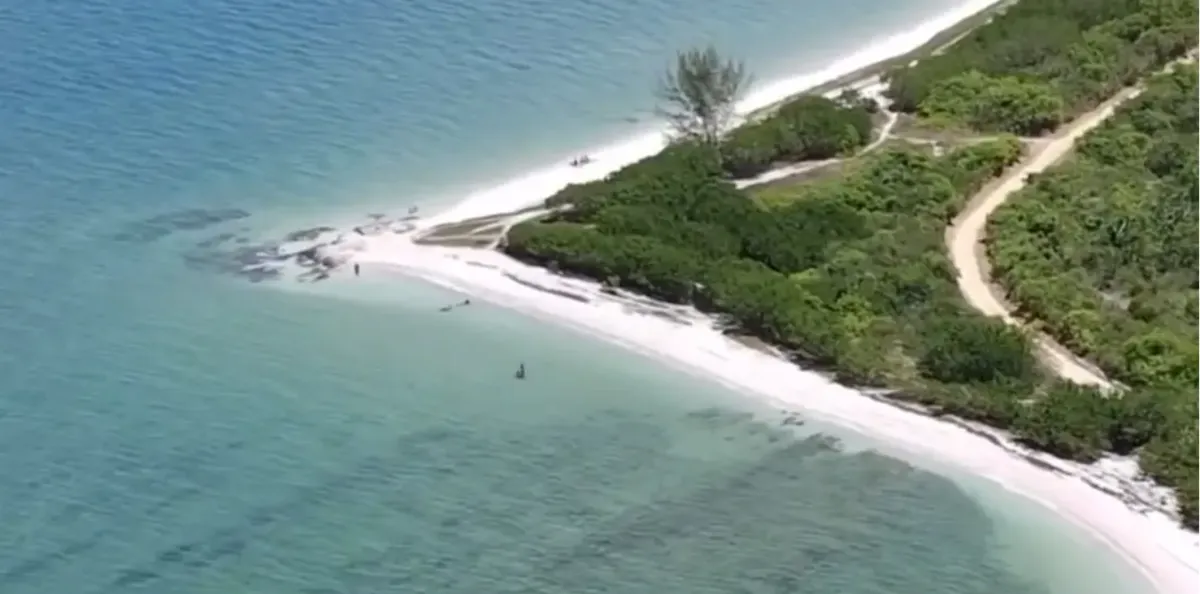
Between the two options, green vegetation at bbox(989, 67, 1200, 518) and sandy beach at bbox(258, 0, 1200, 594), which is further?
green vegetation at bbox(989, 67, 1200, 518)

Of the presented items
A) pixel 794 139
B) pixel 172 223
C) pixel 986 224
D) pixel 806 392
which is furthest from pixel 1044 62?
pixel 172 223

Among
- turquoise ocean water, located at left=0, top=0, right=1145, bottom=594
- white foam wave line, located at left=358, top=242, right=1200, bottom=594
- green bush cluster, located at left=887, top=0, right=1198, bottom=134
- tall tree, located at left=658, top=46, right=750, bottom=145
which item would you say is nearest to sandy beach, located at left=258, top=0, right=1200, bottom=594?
white foam wave line, located at left=358, top=242, right=1200, bottom=594

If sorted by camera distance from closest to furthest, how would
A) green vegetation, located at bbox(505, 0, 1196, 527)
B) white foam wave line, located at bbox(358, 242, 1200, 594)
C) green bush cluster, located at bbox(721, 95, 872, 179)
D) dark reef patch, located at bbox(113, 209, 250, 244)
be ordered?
white foam wave line, located at bbox(358, 242, 1200, 594) < green vegetation, located at bbox(505, 0, 1196, 527) < dark reef patch, located at bbox(113, 209, 250, 244) < green bush cluster, located at bbox(721, 95, 872, 179)

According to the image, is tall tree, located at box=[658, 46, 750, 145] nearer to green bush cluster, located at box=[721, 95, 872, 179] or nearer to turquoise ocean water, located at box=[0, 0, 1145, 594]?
green bush cluster, located at box=[721, 95, 872, 179]

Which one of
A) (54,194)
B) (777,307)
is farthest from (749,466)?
(54,194)

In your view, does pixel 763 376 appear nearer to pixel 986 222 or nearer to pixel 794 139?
pixel 986 222

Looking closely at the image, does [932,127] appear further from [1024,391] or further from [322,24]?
[322,24]
